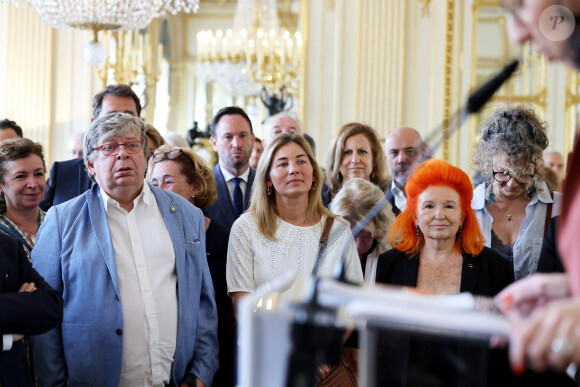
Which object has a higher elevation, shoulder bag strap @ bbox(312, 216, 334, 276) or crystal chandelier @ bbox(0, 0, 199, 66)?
crystal chandelier @ bbox(0, 0, 199, 66)

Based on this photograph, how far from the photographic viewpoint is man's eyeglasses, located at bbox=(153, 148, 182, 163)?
355cm

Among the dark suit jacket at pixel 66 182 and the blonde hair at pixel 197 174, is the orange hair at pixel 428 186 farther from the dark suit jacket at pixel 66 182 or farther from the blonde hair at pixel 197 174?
the dark suit jacket at pixel 66 182

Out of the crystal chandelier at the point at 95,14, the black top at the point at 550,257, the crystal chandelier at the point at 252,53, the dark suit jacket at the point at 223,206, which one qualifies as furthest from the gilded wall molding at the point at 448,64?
the black top at the point at 550,257

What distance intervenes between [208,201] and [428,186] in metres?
1.04

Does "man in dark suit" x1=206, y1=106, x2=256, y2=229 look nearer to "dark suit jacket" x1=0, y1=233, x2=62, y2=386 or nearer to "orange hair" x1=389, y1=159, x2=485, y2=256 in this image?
"orange hair" x1=389, y1=159, x2=485, y2=256

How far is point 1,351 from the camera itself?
7.79 ft

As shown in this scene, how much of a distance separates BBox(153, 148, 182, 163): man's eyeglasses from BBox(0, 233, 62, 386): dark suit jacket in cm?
113

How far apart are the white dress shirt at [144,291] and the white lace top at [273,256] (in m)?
0.33

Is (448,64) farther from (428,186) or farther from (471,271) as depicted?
(471,271)

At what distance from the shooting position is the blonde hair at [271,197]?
3191mm

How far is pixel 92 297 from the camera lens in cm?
268

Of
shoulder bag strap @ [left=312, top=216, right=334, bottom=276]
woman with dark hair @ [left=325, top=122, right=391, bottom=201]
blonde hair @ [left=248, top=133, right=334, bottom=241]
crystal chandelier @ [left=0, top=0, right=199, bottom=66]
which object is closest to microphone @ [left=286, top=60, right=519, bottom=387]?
shoulder bag strap @ [left=312, top=216, right=334, bottom=276]

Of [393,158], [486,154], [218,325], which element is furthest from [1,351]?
[393,158]

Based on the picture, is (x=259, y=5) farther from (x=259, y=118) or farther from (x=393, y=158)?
(x=393, y=158)
